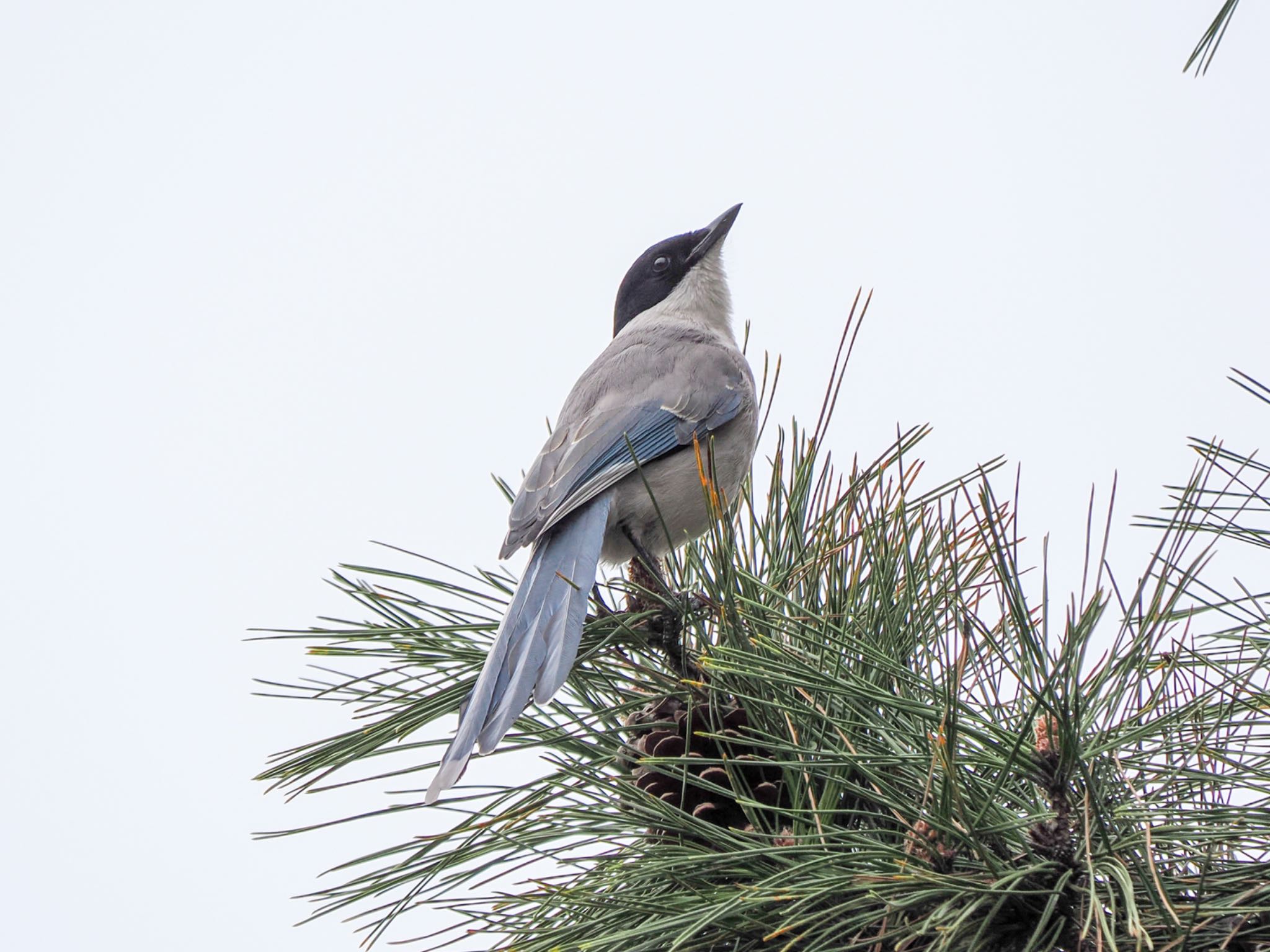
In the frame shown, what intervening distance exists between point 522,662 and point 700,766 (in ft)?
1.07

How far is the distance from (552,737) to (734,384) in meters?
1.67

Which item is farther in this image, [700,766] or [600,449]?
[600,449]

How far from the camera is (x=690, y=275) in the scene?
14.0ft

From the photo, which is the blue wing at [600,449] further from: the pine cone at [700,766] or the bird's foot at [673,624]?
the pine cone at [700,766]

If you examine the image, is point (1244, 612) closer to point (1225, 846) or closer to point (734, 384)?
point (1225, 846)

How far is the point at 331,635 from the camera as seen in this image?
200 cm

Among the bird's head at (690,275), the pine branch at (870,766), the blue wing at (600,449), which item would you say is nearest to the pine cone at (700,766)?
the pine branch at (870,766)

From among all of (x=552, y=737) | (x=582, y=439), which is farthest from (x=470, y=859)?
(x=582, y=439)

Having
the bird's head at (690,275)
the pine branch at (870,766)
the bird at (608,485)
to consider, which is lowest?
the pine branch at (870,766)

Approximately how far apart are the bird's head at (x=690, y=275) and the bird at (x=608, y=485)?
5.4 inches

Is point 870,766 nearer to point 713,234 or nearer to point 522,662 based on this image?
point 522,662

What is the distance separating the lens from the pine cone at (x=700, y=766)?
1720 mm

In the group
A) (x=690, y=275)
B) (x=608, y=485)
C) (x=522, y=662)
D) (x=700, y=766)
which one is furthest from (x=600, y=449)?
(x=690, y=275)

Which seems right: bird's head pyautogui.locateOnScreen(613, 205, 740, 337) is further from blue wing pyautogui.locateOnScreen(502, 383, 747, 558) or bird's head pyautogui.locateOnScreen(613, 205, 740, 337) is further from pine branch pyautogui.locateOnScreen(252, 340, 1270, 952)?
pine branch pyautogui.locateOnScreen(252, 340, 1270, 952)
